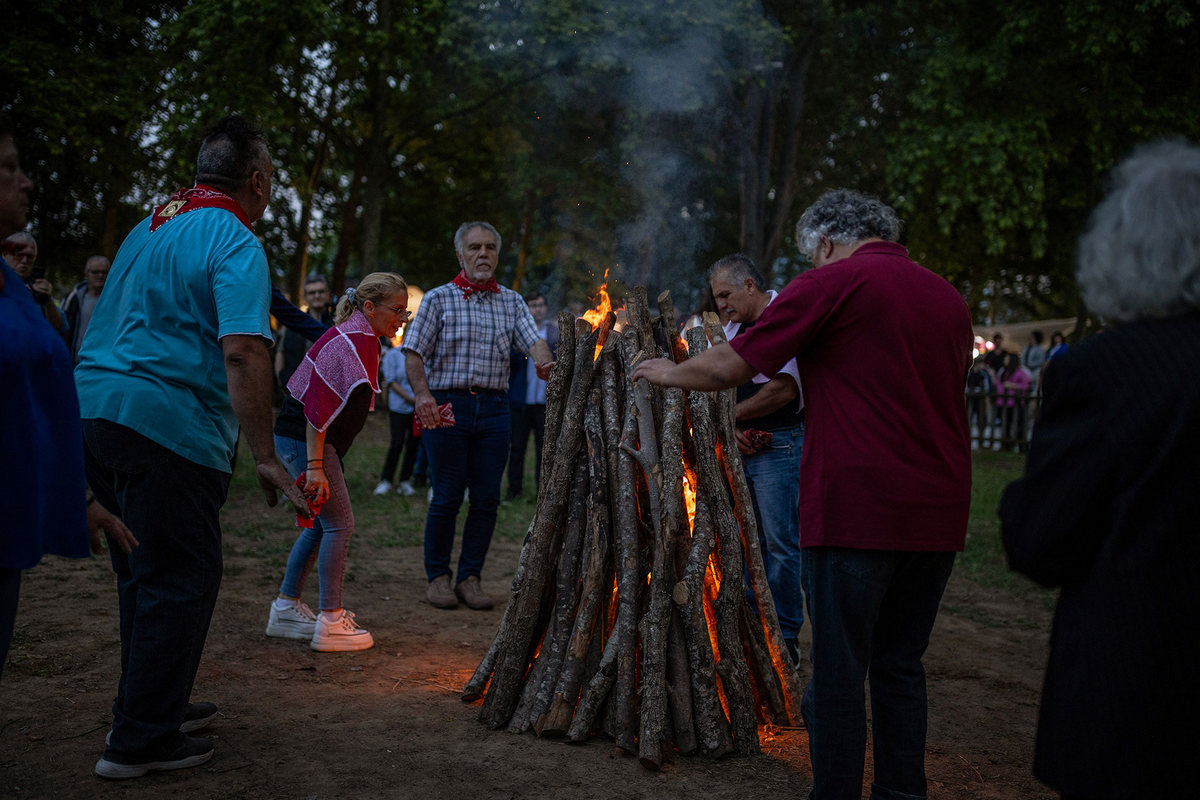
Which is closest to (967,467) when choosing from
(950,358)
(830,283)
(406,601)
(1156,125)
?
(950,358)

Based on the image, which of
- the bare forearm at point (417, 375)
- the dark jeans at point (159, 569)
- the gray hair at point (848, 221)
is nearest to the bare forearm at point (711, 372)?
the gray hair at point (848, 221)

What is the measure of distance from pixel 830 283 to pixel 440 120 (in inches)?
762

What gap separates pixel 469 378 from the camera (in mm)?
6082

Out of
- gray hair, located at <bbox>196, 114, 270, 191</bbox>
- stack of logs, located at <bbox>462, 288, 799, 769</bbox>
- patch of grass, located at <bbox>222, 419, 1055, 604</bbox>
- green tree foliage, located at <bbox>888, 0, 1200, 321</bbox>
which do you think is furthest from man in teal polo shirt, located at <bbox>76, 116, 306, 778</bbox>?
green tree foliage, located at <bbox>888, 0, 1200, 321</bbox>

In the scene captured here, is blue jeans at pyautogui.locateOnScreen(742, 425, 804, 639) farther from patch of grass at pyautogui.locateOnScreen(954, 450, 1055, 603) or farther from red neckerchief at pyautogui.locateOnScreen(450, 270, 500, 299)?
red neckerchief at pyautogui.locateOnScreen(450, 270, 500, 299)

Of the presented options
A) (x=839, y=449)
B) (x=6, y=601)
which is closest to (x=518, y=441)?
(x=839, y=449)

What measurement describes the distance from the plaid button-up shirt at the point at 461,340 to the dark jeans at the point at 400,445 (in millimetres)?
4419

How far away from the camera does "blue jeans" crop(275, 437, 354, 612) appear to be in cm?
509

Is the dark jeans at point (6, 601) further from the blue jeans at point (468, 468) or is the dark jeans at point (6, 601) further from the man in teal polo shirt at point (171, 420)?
the blue jeans at point (468, 468)

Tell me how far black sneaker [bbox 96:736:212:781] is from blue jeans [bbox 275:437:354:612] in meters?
1.49

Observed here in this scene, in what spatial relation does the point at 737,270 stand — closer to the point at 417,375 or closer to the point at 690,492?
the point at 690,492

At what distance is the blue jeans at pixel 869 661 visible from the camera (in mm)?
2945

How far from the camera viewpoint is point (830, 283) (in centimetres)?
293

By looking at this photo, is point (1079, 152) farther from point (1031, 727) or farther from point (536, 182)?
point (1031, 727)
